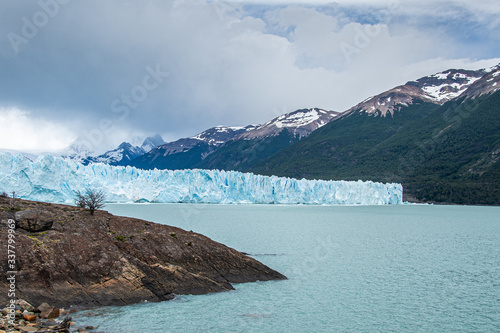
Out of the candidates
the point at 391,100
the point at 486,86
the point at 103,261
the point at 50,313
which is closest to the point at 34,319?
the point at 50,313

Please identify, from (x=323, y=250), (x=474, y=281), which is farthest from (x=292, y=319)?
(x=323, y=250)

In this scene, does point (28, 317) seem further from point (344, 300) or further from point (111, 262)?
point (344, 300)

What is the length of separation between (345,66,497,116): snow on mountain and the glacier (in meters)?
77.7

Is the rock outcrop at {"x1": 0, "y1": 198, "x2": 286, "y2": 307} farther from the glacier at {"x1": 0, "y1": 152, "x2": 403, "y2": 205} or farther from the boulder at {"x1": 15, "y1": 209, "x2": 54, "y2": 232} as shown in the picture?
the glacier at {"x1": 0, "y1": 152, "x2": 403, "y2": 205}

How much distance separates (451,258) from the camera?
1916cm

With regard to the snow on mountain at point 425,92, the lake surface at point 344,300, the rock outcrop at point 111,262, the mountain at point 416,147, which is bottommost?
the lake surface at point 344,300

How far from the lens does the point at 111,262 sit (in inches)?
413

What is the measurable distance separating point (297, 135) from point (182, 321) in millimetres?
187032

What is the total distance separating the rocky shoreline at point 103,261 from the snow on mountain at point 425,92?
13313cm

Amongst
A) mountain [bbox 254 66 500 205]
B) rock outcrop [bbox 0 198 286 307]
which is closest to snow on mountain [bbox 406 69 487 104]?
mountain [bbox 254 66 500 205]

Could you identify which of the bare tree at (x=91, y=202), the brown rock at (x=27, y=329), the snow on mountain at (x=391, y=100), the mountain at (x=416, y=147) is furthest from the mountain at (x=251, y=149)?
the brown rock at (x=27, y=329)

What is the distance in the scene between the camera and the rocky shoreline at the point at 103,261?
375 inches

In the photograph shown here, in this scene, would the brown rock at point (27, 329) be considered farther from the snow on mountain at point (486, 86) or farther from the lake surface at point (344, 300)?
the snow on mountain at point (486, 86)

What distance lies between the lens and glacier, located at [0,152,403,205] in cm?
4416
